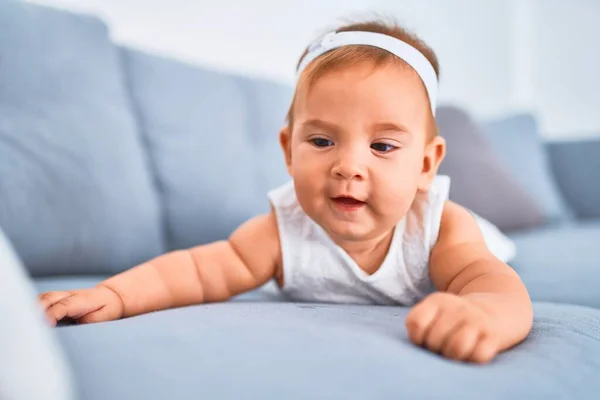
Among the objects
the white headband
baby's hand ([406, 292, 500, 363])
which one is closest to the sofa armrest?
the white headband

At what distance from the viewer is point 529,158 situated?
2.44 metres

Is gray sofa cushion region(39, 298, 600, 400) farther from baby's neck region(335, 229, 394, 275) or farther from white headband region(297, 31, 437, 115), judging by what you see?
white headband region(297, 31, 437, 115)

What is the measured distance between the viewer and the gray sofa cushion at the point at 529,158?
7.61 ft

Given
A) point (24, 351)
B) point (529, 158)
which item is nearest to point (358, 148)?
point (24, 351)

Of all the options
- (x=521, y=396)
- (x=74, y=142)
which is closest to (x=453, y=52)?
(x=74, y=142)

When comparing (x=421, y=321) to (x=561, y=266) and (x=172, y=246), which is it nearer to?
(x=561, y=266)

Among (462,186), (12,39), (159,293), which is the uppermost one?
(12,39)

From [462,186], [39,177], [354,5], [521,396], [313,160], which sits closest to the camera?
[521,396]

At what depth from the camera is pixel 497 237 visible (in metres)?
1.27

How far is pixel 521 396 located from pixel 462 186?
1.50m

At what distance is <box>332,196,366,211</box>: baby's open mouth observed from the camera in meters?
0.88

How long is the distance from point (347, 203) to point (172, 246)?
672mm

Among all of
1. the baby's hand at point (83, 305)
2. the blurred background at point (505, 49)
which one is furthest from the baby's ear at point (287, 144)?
the blurred background at point (505, 49)

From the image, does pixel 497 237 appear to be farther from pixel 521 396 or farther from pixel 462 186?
pixel 521 396
